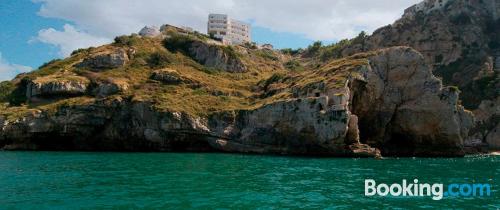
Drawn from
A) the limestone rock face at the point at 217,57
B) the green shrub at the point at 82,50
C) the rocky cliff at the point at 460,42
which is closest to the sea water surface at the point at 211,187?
the green shrub at the point at 82,50

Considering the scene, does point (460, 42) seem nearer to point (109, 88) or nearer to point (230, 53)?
point (230, 53)

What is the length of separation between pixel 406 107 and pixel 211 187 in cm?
5492

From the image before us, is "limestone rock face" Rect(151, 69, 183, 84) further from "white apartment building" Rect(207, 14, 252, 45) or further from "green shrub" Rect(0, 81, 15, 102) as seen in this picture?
"white apartment building" Rect(207, 14, 252, 45)

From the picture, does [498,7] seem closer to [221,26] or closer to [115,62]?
[221,26]

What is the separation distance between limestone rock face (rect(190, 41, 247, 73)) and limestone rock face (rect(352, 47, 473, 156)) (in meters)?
51.2

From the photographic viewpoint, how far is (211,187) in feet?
107

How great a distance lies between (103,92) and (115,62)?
1613 cm

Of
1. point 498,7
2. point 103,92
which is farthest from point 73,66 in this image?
point 498,7

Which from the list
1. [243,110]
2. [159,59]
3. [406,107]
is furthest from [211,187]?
[159,59]

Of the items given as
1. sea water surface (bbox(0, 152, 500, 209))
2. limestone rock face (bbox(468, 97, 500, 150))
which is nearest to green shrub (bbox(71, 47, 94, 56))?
sea water surface (bbox(0, 152, 500, 209))

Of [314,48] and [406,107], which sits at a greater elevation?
[314,48]

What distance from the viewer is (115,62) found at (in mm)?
103375

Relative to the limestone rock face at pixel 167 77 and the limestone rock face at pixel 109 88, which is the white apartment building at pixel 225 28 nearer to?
the limestone rock face at pixel 167 77

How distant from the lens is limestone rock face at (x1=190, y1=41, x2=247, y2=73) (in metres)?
122
